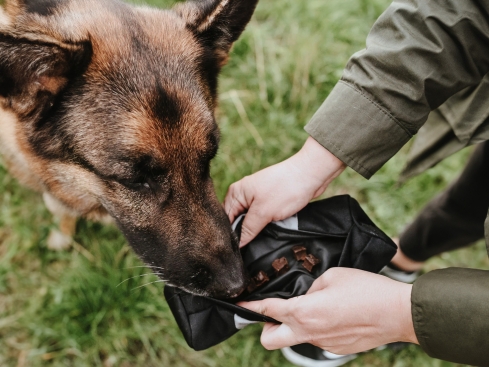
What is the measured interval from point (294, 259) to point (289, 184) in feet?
1.23

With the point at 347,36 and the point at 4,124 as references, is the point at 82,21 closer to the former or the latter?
the point at 4,124

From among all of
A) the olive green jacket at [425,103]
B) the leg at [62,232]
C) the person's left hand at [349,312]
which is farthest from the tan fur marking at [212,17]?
the leg at [62,232]

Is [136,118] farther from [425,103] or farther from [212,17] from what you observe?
[425,103]

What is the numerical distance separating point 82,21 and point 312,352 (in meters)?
2.42

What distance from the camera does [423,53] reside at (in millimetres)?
1950

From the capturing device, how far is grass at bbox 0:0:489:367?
9.96 feet

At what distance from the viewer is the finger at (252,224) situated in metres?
2.20

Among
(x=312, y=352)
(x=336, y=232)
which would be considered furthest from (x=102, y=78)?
(x=312, y=352)

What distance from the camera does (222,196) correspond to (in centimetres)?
355

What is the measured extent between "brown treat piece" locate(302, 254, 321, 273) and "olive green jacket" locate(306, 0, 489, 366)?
0.49 m

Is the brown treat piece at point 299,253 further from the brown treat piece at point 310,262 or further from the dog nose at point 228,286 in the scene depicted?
the dog nose at point 228,286

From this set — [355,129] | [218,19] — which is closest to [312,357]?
[355,129]

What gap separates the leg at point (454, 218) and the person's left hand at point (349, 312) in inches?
44.4

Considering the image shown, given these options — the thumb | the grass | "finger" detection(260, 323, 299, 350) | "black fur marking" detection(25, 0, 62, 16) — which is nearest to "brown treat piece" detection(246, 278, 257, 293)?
the thumb
